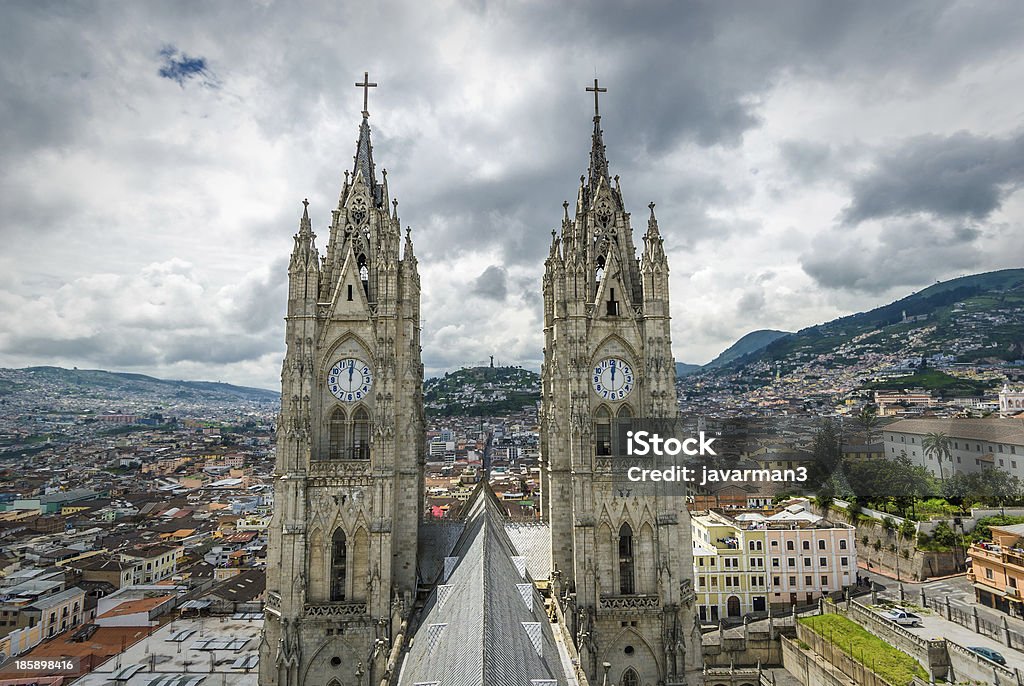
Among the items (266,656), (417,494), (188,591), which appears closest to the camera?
(266,656)

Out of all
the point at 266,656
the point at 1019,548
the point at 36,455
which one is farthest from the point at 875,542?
the point at 36,455

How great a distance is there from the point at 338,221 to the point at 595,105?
1503cm

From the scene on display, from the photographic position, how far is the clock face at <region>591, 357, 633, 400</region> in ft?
94.8

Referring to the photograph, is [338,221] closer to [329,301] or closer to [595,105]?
[329,301]

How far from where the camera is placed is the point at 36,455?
→ 155 m

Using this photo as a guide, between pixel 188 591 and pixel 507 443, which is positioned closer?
pixel 188 591

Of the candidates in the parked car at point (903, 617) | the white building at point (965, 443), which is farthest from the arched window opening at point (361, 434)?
the white building at point (965, 443)

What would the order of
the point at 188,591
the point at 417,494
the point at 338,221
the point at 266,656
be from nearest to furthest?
the point at 266,656 < the point at 417,494 < the point at 338,221 < the point at 188,591

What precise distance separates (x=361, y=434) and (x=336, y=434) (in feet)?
3.73

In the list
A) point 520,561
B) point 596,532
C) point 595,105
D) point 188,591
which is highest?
point 595,105

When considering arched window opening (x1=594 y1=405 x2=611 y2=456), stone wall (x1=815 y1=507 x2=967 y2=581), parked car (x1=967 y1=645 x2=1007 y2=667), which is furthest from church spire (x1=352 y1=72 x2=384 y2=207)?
stone wall (x1=815 y1=507 x2=967 y2=581)

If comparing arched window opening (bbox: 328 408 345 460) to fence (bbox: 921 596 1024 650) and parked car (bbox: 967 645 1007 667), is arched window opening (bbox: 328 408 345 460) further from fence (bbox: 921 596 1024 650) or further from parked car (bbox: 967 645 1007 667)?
fence (bbox: 921 596 1024 650)

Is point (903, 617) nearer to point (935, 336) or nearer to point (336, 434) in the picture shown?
point (336, 434)

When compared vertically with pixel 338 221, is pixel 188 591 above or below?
below
